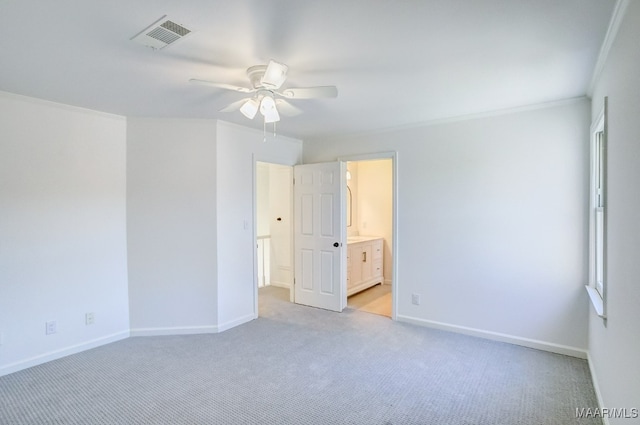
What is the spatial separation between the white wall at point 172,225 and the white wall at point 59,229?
13 centimetres

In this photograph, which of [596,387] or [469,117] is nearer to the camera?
[596,387]

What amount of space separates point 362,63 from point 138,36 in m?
1.38

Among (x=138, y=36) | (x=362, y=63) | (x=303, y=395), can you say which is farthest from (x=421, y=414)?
(x=138, y=36)

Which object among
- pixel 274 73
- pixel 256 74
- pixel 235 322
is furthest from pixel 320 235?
pixel 274 73

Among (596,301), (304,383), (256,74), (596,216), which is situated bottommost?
(304,383)

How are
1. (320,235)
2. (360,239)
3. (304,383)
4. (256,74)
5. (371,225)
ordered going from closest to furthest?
(256,74), (304,383), (320,235), (360,239), (371,225)

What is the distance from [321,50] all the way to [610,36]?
1.67 m

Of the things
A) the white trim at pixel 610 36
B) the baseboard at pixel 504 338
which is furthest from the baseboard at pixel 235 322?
the white trim at pixel 610 36

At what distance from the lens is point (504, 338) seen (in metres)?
3.50

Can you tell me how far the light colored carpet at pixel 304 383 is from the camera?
230cm

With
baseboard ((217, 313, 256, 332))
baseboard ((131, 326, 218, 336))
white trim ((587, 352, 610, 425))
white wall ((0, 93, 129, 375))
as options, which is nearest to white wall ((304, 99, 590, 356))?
white trim ((587, 352, 610, 425))

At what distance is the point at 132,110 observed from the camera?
11.3ft

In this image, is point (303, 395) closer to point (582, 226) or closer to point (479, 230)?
point (479, 230)

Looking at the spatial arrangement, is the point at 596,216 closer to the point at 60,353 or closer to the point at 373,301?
the point at 373,301
